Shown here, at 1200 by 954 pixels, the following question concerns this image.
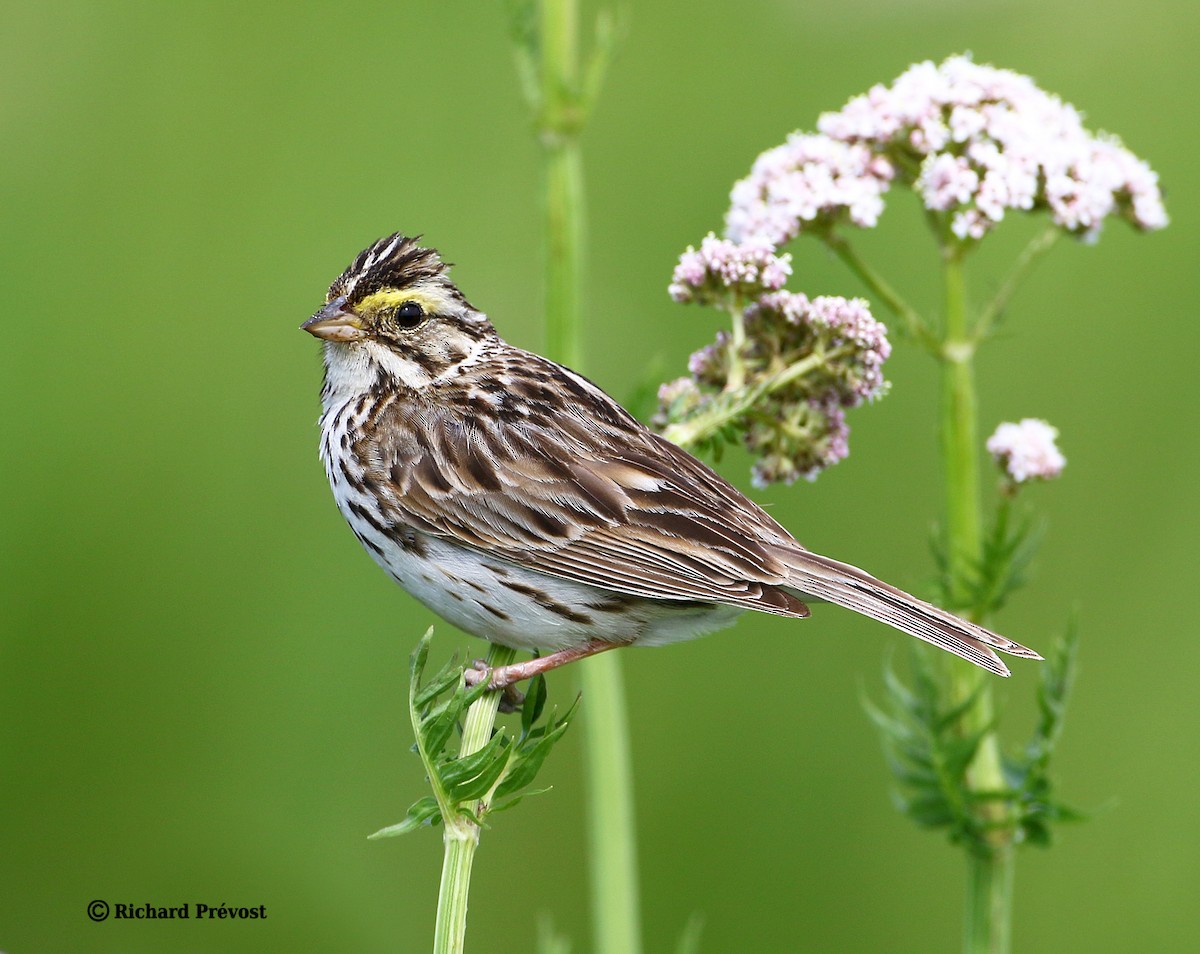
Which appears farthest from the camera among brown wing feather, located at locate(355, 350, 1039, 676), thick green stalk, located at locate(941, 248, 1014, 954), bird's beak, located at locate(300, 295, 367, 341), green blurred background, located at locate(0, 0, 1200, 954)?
green blurred background, located at locate(0, 0, 1200, 954)

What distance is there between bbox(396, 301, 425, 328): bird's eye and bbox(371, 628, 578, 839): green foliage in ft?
4.78

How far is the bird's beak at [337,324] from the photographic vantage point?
14.0ft

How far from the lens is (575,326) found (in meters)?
4.64

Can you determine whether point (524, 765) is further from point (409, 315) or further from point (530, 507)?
point (409, 315)

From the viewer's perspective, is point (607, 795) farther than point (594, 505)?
Yes

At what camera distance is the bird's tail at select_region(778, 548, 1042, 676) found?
11.8ft

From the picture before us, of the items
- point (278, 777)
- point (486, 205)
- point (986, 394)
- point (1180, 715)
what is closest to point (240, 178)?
point (486, 205)

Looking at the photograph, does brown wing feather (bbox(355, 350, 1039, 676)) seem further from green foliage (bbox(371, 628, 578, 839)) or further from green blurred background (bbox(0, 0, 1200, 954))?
green blurred background (bbox(0, 0, 1200, 954))

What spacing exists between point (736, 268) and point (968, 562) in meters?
1.04

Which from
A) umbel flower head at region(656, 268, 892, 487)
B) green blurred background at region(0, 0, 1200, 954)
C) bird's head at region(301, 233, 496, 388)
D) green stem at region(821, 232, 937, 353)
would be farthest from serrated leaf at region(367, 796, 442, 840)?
green blurred background at region(0, 0, 1200, 954)

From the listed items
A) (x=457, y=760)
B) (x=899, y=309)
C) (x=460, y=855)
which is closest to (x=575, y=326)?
(x=899, y=309)

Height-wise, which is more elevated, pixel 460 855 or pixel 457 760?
pixel 457 760

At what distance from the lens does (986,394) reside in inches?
286

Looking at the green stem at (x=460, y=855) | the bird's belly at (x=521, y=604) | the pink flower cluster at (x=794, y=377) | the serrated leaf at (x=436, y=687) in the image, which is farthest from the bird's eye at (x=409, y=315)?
the serrated leaf at (x=436, y=687)
